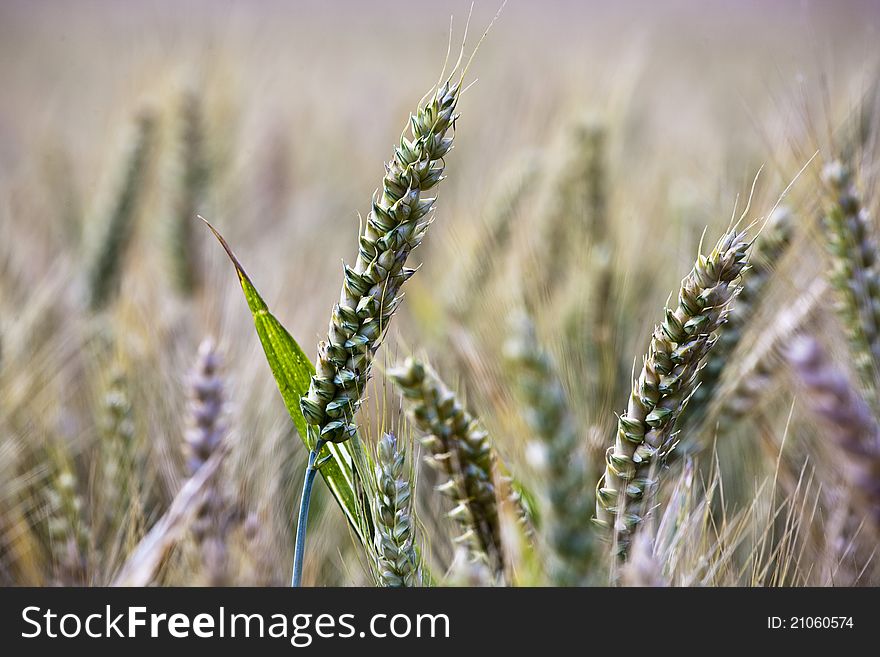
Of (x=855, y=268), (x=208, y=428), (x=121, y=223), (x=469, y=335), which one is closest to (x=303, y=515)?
(x=208, y=428)

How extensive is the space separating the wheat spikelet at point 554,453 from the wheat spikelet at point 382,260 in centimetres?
21

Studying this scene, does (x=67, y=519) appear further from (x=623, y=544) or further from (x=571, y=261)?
(x=571, y=261)

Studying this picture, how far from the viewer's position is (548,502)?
1.30 ft

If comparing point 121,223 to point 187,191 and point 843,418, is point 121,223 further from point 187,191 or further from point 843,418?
point 843,418

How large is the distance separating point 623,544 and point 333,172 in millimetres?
2536

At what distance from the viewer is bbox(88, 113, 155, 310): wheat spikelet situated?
1551 mm

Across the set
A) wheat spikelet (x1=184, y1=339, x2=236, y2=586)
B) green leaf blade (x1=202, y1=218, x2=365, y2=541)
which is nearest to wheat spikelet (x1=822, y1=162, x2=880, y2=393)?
green leaf blade (x1=202, y1=218, x2=365, y2=541)

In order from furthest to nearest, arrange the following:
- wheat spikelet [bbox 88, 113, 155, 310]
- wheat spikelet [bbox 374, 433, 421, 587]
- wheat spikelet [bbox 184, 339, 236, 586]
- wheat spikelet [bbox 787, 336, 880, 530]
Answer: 1. wheat spikelet [bbox 88, 113, 155, 310]
2. wheat spikelet [bbox 184, 339, 236, 586]
3. wheat spikelet [bbox 374, 433, 421, 587]
4. wheat spikelet [bbox 787, 336, 880, 530]

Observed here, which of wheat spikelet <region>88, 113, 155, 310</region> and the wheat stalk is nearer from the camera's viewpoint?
wheat spikelet <region>88, 113, 155, 310</region>

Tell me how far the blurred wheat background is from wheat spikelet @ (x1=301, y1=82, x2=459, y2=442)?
34mm

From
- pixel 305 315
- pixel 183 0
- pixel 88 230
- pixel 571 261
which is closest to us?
pixel 305 315
